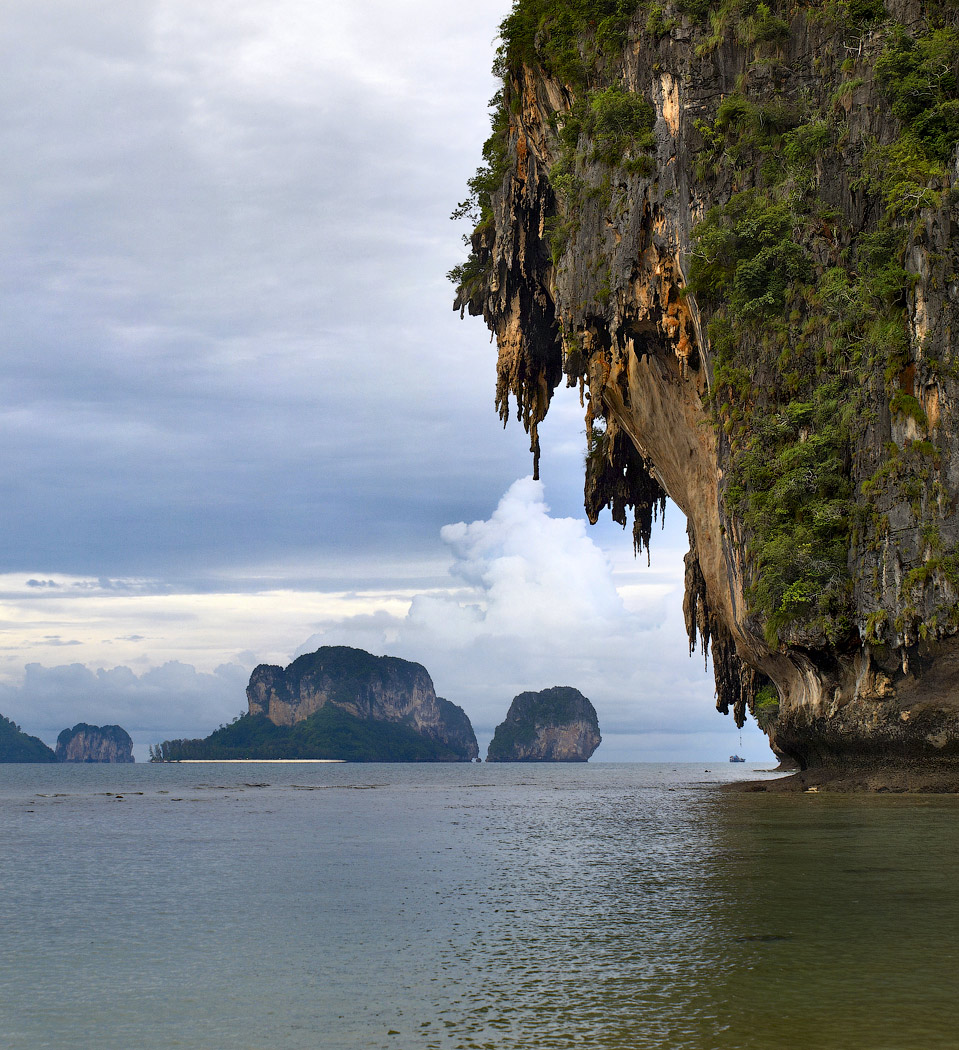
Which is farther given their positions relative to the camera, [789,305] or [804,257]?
[789,305]

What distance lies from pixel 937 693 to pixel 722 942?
1725 centimetres

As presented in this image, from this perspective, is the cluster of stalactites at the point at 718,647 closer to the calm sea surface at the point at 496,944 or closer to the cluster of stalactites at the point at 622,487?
the cluster of stalactites at the point at 622,487

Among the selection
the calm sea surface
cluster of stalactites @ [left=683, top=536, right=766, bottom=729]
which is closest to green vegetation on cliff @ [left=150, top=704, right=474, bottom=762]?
cluster of stalactites @ [left=683, top=536, right=766, bottom=729]

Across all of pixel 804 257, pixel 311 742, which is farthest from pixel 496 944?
pixel 311 742

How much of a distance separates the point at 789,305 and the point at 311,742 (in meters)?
167

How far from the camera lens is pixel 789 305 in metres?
25.8

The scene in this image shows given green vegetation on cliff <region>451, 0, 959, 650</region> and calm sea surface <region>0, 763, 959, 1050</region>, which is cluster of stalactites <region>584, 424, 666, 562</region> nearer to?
green vegetation on cliff <region>451, 0, 959, 650</region>

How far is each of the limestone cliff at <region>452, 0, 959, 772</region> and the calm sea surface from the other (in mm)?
8808

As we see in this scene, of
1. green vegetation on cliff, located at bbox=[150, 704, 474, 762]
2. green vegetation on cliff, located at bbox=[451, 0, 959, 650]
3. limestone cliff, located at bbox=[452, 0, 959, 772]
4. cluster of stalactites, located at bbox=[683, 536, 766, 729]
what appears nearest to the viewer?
limestone cliff, located at bbox=[452, 0, 959, 772]

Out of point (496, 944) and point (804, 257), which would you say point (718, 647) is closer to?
point (804, 257)

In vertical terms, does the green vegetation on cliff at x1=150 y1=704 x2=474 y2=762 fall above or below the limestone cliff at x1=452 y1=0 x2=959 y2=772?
below

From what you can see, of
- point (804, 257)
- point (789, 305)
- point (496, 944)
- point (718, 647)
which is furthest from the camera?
point (718, 647)

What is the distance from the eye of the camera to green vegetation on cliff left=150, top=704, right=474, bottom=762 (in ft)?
594

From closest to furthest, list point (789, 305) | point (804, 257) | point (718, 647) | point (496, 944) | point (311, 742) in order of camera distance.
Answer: point (496, 944), point (804, 257), point (789, 305), point (718, 647), point (311, 742)
